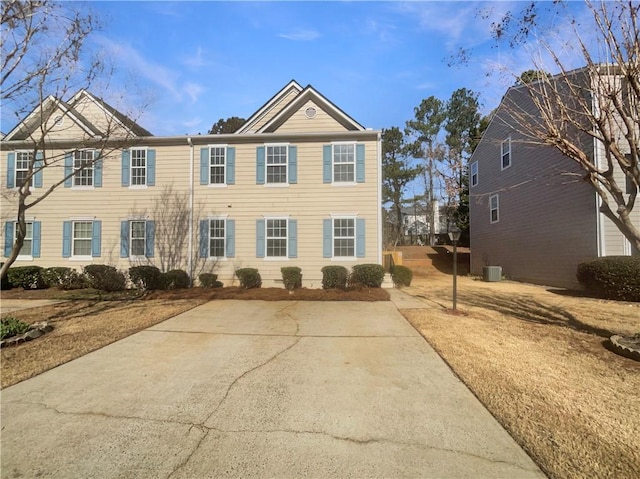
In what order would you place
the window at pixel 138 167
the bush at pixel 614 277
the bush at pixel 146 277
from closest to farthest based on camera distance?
the bush at pixel 614 277, the bush at pixel 146 277, the window at pixel 138 167

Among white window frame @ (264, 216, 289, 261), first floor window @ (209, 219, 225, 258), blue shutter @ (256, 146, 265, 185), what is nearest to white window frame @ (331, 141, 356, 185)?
white window frame @ (264, 216, 289, 261)

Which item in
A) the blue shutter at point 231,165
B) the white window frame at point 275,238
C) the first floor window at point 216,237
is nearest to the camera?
the white window frame at point 275,238

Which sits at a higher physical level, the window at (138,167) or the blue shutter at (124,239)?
the window at (138,167)

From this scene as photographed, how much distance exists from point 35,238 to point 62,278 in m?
2.43

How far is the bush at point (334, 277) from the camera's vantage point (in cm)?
1294

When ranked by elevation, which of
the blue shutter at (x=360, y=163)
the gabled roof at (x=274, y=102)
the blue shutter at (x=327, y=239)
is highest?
the gabled roof at (x=274, y=102)

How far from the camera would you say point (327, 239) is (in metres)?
13.9

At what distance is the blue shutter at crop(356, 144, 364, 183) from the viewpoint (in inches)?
546

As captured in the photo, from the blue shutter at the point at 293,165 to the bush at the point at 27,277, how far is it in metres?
10.4

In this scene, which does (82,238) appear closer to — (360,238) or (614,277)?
(360,238)

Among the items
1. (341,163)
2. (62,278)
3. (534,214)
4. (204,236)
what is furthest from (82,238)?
(534,214)

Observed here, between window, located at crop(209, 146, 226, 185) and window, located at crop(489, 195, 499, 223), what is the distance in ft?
50.4

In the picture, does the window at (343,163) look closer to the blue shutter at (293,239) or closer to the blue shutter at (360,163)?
the blue shutter at (360,163)

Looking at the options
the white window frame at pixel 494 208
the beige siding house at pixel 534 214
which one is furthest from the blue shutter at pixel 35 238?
the white window frame at pixel 494 208
